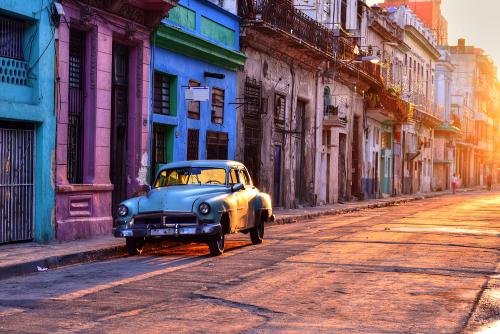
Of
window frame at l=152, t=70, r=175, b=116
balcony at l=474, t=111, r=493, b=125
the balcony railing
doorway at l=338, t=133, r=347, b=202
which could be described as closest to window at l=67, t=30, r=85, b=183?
window frame at l=152, t=70, r=175, b=116

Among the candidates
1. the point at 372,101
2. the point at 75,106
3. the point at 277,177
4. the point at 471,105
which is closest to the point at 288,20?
the point at 277,177

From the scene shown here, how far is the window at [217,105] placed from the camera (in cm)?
2469

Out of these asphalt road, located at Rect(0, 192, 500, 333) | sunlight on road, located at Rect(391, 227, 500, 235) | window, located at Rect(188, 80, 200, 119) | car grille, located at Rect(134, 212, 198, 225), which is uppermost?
window, located at Rect(188, 80, 200, 119)

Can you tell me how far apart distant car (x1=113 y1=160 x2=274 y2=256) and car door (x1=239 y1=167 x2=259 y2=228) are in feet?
0.12

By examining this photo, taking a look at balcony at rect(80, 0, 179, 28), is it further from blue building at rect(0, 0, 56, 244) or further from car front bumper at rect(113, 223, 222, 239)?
car front bumper at rect(113, 223, 222, 239)

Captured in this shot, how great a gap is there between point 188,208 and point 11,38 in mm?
4629

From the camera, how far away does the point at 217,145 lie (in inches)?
982

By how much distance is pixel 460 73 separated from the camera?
87500mm

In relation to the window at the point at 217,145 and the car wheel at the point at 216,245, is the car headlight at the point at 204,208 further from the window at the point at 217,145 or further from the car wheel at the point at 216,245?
the window at the point at 217,145

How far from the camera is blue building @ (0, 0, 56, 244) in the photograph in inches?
590

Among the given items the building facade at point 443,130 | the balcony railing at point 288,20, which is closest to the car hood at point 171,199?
the balcony railing at point 288,20

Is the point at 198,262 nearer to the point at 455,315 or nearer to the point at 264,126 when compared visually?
the point at 455,315

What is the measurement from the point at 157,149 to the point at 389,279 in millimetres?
11285

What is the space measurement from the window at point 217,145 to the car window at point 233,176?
331 inches
